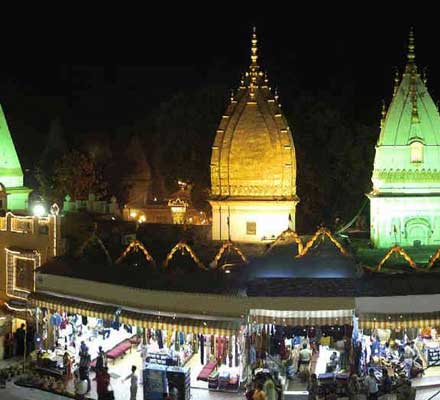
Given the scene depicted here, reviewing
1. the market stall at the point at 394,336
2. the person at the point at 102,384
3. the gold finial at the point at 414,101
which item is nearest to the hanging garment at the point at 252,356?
the market stall at the point at 394,336

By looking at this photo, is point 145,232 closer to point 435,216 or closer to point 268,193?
point 268,193

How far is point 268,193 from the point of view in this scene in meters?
30.8

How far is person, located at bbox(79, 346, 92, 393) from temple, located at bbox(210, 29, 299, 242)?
8184mm

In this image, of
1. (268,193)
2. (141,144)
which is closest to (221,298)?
(268,193)

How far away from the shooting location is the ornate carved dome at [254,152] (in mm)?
30703

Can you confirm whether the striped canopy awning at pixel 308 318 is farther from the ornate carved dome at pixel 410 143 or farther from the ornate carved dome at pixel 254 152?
the ornate carved dome at pixel 410 143

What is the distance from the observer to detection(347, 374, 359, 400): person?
21.7 metres

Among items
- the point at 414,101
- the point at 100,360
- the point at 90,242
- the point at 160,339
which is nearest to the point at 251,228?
the point at 90,242

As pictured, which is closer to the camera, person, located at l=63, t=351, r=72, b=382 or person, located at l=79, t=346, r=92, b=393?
person, located at l=79, t=346, r=92, b=393

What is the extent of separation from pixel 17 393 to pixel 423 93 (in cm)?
1831

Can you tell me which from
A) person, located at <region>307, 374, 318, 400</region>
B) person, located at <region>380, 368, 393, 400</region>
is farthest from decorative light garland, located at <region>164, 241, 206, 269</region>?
person, located at <region>380, 368, 393, 400</region>

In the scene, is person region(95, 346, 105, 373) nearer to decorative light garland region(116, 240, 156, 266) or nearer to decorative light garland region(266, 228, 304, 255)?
decorative light garland region(116, 240, 156, 266)

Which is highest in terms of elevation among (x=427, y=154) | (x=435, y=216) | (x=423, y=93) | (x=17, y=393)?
(x=423, y=93)

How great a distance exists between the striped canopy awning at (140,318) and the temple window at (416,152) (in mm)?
12745
